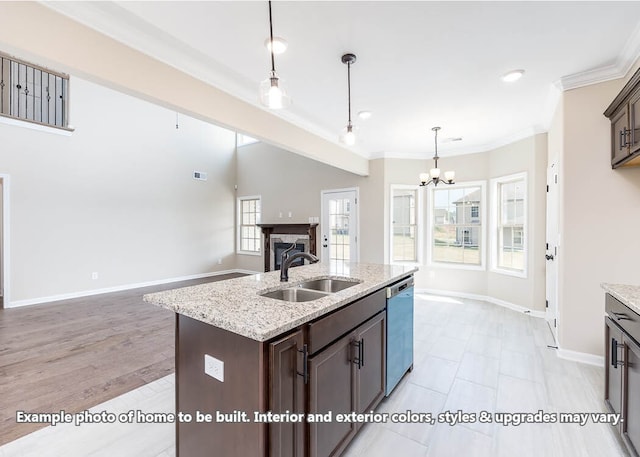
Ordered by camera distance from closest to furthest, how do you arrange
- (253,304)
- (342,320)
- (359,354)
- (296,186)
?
(253,304), (342,320), (359,354), (296,186)

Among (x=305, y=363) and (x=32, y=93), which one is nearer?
(x=305, y=363)

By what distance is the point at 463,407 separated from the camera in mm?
2141

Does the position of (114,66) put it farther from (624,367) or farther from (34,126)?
(34,126)

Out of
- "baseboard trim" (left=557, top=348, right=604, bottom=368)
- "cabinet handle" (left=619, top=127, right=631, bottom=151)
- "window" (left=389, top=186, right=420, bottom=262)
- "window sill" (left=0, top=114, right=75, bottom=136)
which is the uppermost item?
"window sill" (left=0, top=114, right=75, bottom=136)

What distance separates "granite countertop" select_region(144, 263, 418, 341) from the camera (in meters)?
1.19

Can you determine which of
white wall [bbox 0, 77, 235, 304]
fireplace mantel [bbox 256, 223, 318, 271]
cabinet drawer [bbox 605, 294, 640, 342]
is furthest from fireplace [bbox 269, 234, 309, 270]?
cabinet drawer [bbox 605, 294, 640, 342]

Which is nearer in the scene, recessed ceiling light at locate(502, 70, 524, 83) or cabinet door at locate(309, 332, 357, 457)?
cabinet door at locate(309, 332, 357, 457)

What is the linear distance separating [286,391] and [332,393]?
399 mm

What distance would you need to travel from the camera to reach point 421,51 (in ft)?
7.69

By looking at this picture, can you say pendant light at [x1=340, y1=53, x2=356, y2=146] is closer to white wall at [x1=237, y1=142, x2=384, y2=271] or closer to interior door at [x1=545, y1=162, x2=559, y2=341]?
interior door at [x1=545, y1=162, x2=559, y2=341]

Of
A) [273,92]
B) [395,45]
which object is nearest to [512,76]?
[395,45]

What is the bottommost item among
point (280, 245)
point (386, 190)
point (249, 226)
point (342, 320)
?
point (342, 320)

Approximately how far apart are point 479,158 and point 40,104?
25.2 ft

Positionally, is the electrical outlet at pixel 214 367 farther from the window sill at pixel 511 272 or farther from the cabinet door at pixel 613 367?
the window sill at pixel 511 272
